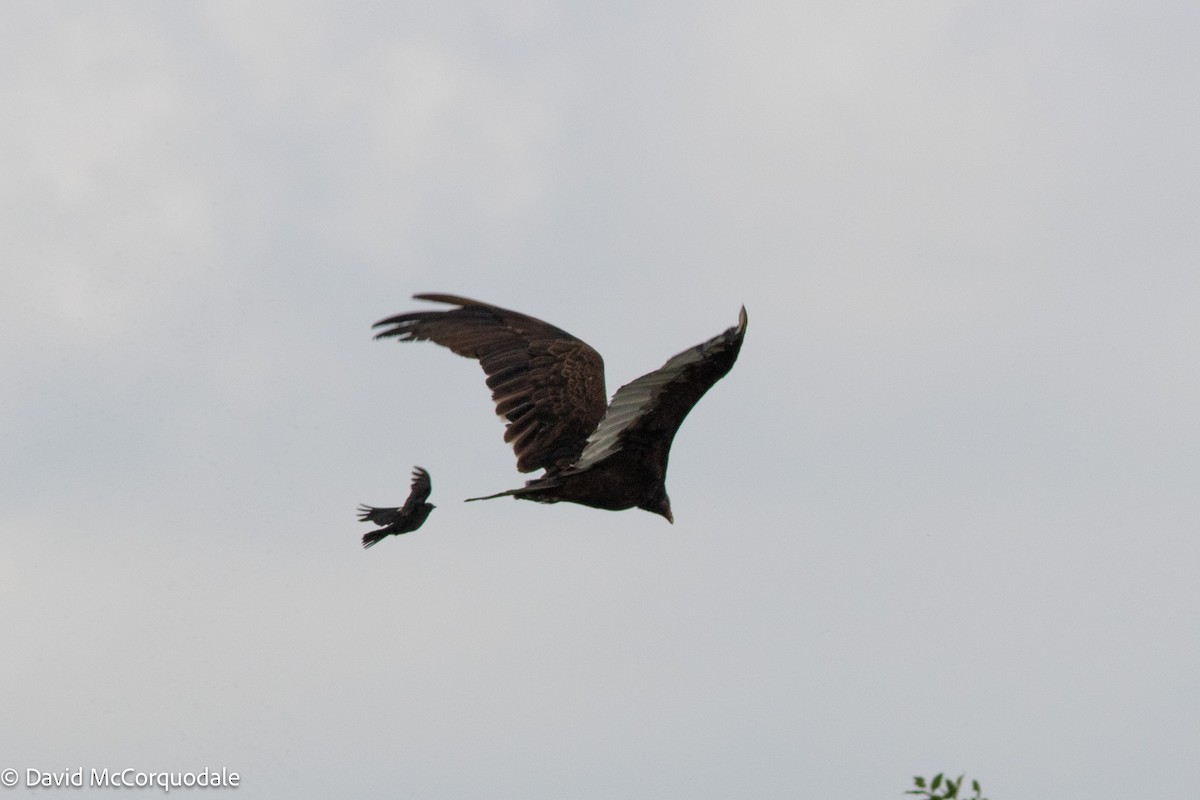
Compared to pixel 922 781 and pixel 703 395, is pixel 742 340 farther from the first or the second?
pixel 922 781

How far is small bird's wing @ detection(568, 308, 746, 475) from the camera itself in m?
11.0

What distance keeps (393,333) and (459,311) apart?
24.9 inches

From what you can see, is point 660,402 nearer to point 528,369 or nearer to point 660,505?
point 660,505

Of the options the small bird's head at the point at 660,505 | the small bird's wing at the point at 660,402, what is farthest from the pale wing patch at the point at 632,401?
the small bird's head at the point at 660,505

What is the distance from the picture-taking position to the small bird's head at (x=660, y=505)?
13406 mm

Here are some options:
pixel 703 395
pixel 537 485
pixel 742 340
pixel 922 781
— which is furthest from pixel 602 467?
pixel 922 781

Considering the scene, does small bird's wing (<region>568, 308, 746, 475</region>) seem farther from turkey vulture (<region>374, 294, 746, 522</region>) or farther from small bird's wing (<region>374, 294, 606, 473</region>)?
small bird's wing (<region>374, 294, 606, 473</region>)

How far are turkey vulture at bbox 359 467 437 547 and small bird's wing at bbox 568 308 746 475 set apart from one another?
1137 mm

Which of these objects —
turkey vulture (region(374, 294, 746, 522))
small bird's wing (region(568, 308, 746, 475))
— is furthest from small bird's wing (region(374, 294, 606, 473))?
small bird's wing (region(568, 308, 746, 475))

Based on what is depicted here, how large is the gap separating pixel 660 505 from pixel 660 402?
1.85 meters

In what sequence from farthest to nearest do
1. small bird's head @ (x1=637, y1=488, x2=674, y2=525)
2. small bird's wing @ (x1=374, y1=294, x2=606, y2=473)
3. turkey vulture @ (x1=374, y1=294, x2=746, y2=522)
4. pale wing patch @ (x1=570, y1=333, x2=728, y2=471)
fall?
1. small bird's wing @ (x1=374, y1=294, x2=606, y2=473)
2. small bird's head @ (x1=637, y1=488, x2=674, y2=525)
3. turkey vulture @ (x1=374, y1=294, x2=746, y2=522)
4. pale wing patch @ (x1=570, y1=333, x2=728, y2=471)

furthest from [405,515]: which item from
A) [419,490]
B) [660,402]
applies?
[660,402]

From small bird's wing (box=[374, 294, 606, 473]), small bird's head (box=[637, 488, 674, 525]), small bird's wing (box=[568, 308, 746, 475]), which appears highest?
small bird's wing (box=[374, 294, 606, 473])

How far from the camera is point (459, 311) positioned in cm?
1437
